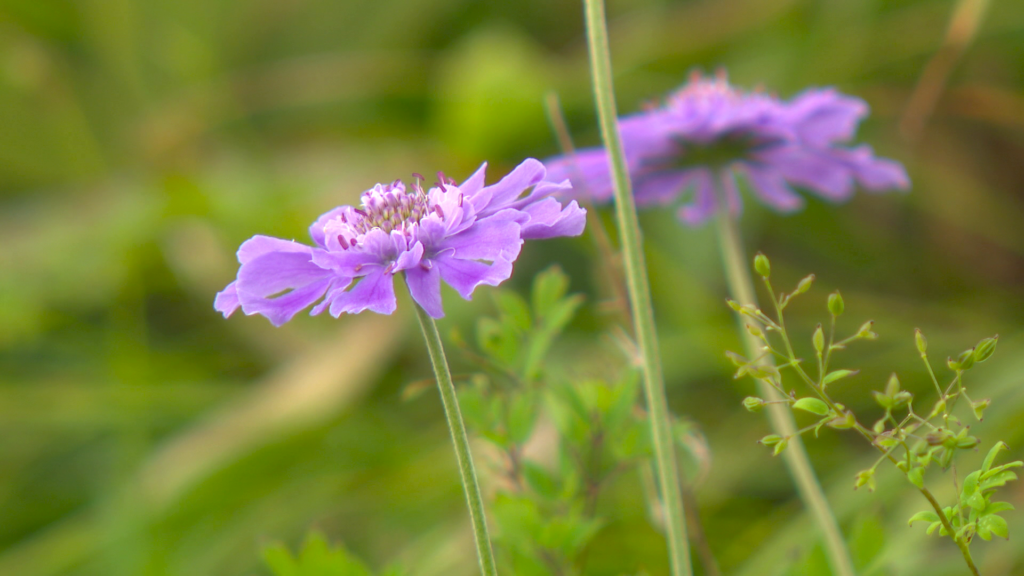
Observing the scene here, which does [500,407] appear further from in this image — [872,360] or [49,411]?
[49,411]

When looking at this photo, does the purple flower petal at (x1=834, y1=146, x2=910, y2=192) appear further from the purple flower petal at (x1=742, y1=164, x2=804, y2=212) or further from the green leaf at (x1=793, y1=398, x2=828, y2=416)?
the green leaf at (x1=793, y1=398, x2=828, y2=416)

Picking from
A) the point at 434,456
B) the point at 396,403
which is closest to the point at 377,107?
the point at 396,403

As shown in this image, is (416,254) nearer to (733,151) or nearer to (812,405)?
(812,405)

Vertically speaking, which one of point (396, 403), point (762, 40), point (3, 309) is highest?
point (762, 40)

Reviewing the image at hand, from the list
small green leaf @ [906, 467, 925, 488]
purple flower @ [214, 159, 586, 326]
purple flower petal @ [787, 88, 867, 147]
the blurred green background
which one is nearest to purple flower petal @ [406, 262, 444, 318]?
purple flower @ [214, 159, 586, 326]

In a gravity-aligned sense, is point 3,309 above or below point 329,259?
above

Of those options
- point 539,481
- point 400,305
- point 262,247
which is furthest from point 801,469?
point 400,305

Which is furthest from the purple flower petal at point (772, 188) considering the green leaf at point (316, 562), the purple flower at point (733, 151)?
the green leaf at point (316, 562)

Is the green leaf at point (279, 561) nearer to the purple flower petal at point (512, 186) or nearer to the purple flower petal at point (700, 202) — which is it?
the purple flower petal at point (512, 186)
